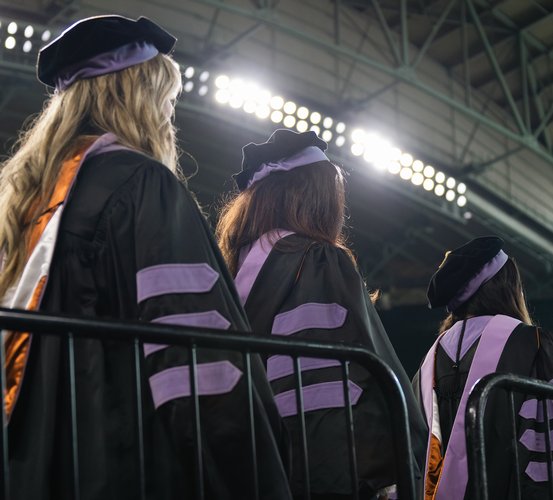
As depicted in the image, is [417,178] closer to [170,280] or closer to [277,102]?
[277,102]

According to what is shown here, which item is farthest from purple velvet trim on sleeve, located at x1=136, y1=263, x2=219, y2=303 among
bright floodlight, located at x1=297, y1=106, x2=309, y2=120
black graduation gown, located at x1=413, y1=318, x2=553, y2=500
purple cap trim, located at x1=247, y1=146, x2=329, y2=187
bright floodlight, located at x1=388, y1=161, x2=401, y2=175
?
bright floodlight, located at x1=388, y1=161, x2=401, y2=175

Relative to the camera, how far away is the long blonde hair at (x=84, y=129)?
2480 millimetres

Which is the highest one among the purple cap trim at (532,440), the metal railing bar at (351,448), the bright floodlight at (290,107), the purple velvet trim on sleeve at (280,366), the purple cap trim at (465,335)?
the bright floodlight at (290,107)

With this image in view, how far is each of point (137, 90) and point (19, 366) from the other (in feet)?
2.55

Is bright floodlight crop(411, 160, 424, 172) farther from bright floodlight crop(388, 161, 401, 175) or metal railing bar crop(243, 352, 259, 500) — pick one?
metal railing bar crop(243, 352, 259, 500)

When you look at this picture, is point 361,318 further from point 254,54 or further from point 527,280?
point 527,280

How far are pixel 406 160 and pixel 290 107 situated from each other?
1.78 m

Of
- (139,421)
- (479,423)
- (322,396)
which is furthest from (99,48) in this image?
(479,423)

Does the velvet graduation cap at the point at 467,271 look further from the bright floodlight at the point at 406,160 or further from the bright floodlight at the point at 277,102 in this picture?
the bright floodlight at the point at 406,160

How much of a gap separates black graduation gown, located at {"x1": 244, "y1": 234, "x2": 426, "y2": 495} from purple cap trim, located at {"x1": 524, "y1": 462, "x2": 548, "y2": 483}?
1167 millimetres

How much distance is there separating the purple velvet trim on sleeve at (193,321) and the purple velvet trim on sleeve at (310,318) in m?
1.01

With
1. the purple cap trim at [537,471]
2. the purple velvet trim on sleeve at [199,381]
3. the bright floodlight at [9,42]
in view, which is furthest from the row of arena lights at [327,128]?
the purple velvet trim on sleeve at [199,381]

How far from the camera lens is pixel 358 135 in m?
11.2

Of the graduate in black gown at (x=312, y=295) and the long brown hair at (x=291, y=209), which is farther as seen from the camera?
the long brown hair at (x=291, y=209)
